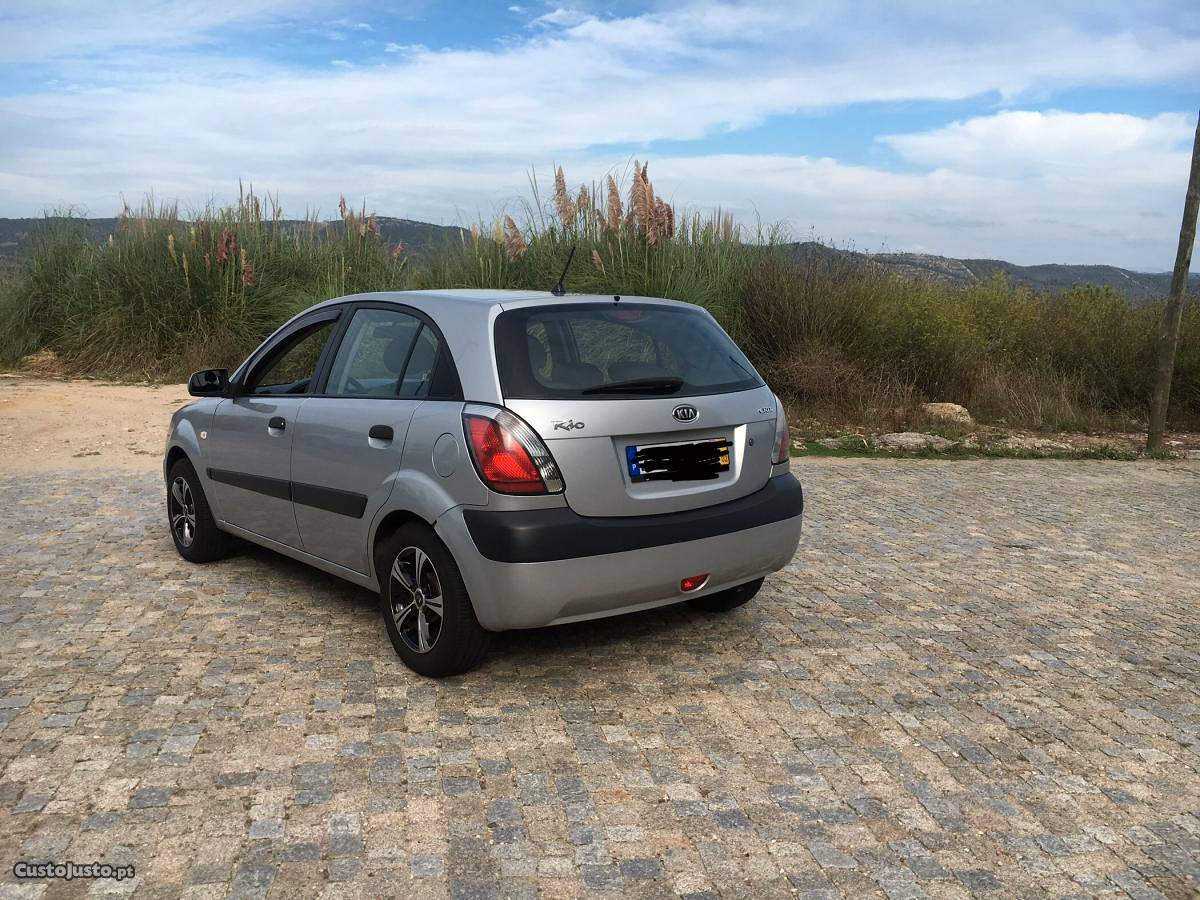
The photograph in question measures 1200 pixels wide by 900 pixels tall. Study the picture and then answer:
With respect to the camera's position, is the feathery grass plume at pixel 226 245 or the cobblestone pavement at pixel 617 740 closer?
the cobblestone pavement at pixel 617 740

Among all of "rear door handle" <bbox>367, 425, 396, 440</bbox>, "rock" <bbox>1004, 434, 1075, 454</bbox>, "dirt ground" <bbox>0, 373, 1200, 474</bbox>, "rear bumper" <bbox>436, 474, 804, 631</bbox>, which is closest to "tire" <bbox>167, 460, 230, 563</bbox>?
"rear door handle" <bbox>367, 425, 396, 440</bbox>

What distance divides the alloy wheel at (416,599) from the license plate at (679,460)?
954 millimetres

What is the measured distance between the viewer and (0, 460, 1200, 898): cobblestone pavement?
315 centimetres

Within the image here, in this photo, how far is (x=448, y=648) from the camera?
445 cm

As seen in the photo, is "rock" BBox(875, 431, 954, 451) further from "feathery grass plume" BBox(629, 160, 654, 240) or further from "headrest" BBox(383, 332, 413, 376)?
"headrest" BBox(383, 332, 413, 376)

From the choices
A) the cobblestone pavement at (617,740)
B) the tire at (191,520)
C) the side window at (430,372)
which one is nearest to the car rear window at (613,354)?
the side window at (430,372)

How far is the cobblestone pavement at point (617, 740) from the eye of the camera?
315 cm

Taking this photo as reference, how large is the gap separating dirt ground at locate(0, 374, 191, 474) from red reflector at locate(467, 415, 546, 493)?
23.3 ft

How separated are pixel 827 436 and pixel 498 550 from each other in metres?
9.43

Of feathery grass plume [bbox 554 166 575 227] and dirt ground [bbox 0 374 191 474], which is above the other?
feathery grass plume [bbox 554 166 575 227]

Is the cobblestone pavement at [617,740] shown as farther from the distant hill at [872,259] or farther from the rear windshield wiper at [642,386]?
the distant hill at [872,259]

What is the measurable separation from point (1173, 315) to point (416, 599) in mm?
11818

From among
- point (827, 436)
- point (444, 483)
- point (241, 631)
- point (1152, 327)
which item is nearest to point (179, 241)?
point (827, 436)

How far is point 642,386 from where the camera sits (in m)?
4.51
